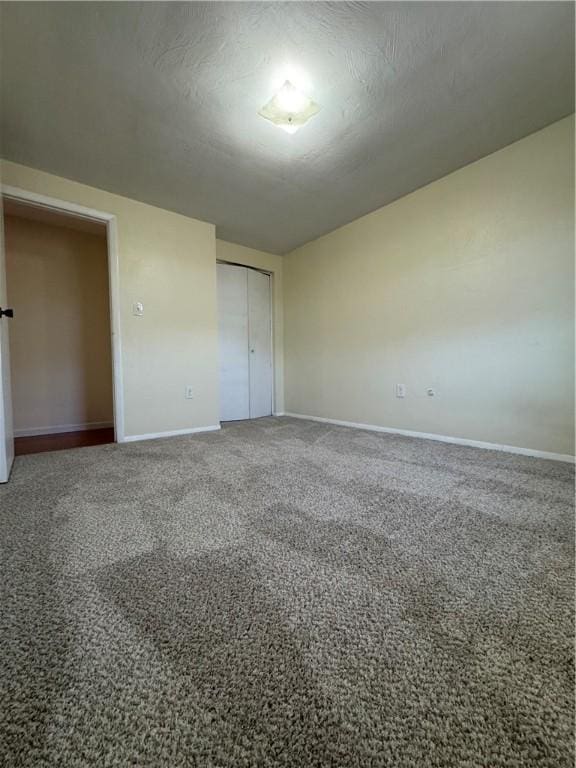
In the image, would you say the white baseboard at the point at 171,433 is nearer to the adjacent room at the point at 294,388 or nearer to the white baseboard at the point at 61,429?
the adjacent room at the point at 294,388

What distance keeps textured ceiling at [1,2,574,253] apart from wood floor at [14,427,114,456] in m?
2.25

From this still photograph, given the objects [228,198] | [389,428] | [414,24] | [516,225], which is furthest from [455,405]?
[228,198]

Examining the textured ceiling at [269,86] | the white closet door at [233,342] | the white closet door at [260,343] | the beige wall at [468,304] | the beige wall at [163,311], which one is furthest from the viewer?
the white closet door at [260,343]

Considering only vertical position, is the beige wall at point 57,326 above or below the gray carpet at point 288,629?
above

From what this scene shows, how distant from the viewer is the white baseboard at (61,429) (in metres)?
3.21

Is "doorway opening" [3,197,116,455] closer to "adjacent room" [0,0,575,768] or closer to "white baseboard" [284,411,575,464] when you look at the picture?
"adjacent room" [0,0,575,768]

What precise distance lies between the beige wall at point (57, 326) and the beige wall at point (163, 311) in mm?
1310

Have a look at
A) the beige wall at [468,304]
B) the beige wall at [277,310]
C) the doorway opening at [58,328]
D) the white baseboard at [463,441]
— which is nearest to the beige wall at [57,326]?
the doorway opening at [58,328]

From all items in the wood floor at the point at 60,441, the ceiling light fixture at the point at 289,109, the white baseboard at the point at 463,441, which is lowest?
the wood floor at the point at 60,441

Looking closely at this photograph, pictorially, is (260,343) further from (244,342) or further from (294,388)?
(294,388)

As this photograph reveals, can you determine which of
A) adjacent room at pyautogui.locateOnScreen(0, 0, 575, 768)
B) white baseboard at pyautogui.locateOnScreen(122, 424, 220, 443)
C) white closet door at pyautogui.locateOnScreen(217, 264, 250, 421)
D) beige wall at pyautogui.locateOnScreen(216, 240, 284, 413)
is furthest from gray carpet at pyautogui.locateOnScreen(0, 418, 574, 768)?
beige wall at pyautogui.locateOnScreen(216, 240, 284, 413)

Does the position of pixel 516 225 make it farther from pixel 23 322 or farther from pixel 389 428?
pixel 23 322

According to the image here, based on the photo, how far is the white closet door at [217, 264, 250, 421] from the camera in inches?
144

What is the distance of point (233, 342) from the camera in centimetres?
375
